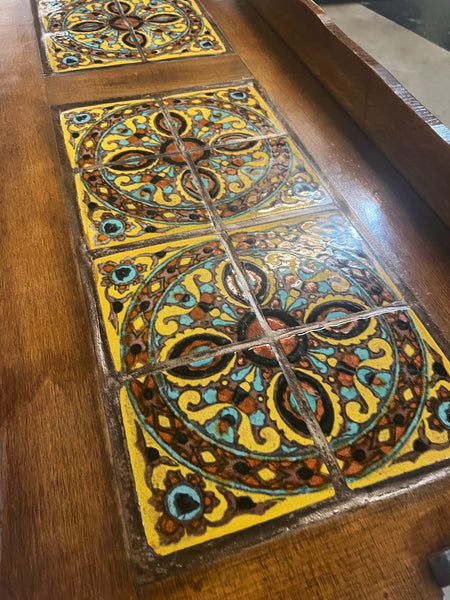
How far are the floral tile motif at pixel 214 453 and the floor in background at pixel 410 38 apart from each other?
1101 mm

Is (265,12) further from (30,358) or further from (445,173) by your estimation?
(30,358)

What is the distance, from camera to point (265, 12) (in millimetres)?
1545

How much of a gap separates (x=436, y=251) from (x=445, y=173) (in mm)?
132

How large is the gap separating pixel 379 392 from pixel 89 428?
1.31 feet

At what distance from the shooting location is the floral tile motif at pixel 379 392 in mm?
681

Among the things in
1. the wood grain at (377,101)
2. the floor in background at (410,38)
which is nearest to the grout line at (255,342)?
the wood grain at (377,101)

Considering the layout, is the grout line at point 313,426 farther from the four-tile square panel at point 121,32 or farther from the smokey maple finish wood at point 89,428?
the four-tile square panel at point 121,32

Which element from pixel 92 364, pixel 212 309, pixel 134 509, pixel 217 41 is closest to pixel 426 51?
pixel 217 41

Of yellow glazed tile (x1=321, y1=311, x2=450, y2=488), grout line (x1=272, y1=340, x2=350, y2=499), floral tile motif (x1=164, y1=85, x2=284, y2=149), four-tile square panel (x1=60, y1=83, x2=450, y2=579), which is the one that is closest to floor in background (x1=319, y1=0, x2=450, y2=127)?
floral tile motif (x1=164, y1=85, x2=284, y2=149)

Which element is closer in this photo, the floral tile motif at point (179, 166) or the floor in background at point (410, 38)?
the floral tile motif at point (179, 166)

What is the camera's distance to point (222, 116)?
48.1 inches

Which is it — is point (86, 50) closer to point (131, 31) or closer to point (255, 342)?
point (131, 31)

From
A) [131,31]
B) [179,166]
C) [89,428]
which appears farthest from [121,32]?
[89,428]

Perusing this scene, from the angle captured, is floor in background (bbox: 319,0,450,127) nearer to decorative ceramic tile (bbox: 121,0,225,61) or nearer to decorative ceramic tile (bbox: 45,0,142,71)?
decorative ceramic tile (bbox: 121,0,225,61)
